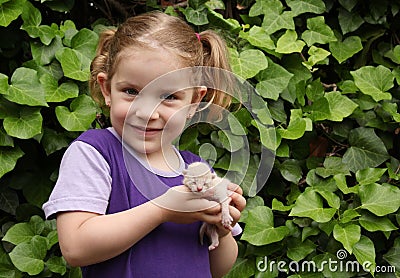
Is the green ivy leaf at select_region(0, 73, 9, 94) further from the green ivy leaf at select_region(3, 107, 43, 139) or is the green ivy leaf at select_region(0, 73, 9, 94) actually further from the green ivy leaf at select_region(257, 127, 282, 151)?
the green ivy leaf at select_region(257, 127, 282, 151)

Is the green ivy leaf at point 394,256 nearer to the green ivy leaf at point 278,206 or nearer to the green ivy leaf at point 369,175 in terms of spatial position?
the green ivy leaf at point 369,175

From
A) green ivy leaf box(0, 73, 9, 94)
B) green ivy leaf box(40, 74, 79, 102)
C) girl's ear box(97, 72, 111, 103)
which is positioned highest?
girl's ear box(97, 72, 111, 103)

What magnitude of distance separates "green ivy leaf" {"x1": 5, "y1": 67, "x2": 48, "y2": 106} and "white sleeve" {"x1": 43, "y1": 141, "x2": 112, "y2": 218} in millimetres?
646

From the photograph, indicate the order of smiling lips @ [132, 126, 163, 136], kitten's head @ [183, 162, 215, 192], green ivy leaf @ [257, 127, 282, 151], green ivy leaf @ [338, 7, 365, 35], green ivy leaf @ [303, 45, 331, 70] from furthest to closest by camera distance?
green ivy leaf @ [338, 7, 365, 35] < green ivy leaf @ [303, 45, 331, 70] < green ivy leaf @ [257, 127, 282, 151] < smiling lips @ [132, 126, 163, 136] < kitten's head @ [183, 162, 215, 192]

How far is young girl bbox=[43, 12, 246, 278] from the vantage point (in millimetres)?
997

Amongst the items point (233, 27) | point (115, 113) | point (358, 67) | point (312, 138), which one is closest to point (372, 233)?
point (312, 138)

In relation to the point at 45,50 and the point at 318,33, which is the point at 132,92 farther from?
the point at 318,33

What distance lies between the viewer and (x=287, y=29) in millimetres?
1957

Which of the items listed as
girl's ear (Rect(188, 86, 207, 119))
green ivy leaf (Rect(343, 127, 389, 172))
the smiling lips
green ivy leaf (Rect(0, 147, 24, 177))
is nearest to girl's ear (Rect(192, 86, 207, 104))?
girl's ear (Rect(188, 86, 207, 119))

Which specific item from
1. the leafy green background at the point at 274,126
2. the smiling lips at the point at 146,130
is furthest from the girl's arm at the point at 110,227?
the leafy green background at the point at 274,126

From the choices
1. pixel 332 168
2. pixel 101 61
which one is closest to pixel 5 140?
pixel 101 61

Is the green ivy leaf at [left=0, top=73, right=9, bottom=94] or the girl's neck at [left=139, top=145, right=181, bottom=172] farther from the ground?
the girl's neck at [left=139, top=145, right=181, bottom=172]

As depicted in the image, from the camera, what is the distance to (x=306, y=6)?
201 cm

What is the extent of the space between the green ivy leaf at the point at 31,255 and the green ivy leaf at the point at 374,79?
39.5 inches
